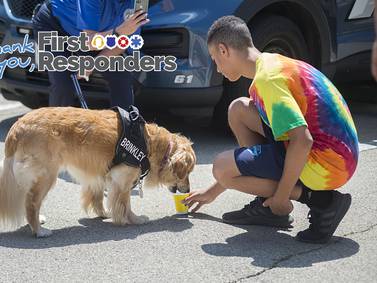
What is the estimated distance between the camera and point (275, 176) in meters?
3.83

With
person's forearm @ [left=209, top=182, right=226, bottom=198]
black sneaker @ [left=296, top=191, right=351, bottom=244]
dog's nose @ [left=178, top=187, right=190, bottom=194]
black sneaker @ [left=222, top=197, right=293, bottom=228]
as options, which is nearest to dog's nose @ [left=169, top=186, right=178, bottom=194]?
dog's nose @ [left=178, top=187, right=190, bottom=194]

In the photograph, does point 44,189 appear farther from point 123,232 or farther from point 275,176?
point 275,176

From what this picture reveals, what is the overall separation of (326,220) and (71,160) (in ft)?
4.98

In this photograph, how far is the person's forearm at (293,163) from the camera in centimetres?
354

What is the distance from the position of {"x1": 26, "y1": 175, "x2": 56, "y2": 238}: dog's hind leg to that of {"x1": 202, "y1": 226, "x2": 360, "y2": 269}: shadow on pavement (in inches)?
37.7

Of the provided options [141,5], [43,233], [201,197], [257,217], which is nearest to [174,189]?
[201,197]

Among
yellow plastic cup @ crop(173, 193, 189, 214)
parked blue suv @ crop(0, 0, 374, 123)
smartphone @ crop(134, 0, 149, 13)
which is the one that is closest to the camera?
yellow plastic cup @ crop(173, 193, 189, 214)

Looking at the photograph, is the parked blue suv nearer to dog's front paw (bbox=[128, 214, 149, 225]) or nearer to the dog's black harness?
the dog's black harness

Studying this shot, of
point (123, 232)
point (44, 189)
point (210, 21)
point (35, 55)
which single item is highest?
point (210, 21)

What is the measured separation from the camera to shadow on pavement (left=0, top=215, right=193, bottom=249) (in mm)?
3875

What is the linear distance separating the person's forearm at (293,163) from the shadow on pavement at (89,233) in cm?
73

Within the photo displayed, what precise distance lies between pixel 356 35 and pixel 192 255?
3.54 metres

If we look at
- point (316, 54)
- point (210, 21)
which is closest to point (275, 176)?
point (210, 21)

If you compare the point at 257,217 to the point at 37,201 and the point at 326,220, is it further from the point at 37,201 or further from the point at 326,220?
the point at 37,201
